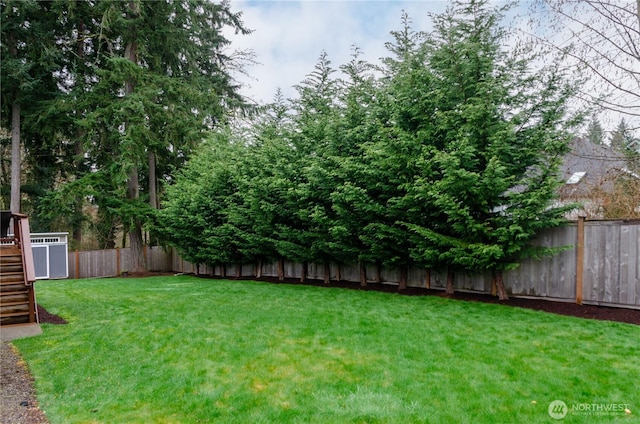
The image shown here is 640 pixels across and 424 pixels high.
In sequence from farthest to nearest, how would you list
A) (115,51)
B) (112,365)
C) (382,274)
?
(115,51) → (382,274) → (112,365)

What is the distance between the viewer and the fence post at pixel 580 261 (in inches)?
240

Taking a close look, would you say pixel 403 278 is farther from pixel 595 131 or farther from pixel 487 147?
pixel 595 131

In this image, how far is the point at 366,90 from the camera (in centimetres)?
839

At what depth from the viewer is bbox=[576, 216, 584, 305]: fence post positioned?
20.0ft

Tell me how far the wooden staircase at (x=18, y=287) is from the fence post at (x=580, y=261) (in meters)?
7.88

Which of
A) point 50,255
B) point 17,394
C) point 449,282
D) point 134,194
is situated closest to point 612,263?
point 449,282

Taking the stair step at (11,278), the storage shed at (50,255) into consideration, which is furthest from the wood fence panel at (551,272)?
the storage shed at (50,255)

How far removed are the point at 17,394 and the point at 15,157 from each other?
15.3 m

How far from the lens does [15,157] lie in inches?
599

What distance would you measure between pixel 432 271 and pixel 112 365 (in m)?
5.93

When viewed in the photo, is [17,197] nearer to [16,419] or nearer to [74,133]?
[74,133]

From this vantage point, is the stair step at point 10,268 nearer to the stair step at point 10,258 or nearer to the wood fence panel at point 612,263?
the stair step at point 10,258

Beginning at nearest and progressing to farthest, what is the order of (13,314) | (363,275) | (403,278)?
(13,314), (403,278), (363,275)

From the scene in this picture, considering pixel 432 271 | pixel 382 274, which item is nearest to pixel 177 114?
pixel 382 274
